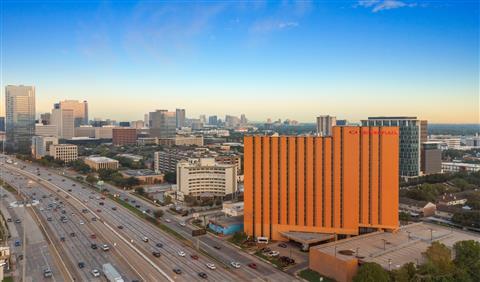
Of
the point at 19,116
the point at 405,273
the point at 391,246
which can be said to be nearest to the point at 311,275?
the point at 405,273

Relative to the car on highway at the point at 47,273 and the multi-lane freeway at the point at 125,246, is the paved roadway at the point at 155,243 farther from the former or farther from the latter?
the car on highway at the point at 47,273

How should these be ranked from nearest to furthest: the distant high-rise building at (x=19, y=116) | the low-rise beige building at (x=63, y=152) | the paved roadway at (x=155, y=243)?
Answer: the paved roadway at (x=155, y=243), the low-rise beige building at (x=63, y=152), the distant high-rise building at (x=19, y=116)

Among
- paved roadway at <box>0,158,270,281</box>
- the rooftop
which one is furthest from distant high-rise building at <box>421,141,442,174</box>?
paved roadway at <box>0,158,270,281</box>

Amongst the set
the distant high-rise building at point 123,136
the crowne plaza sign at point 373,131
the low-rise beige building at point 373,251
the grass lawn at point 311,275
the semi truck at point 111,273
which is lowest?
the grass lawn at point 311,275

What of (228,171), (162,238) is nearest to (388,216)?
(162,238)

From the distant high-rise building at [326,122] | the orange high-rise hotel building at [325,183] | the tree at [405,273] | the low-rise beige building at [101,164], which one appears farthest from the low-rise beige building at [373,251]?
the distant high-rise building at [326,122]

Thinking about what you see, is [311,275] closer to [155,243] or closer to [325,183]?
[325,183]

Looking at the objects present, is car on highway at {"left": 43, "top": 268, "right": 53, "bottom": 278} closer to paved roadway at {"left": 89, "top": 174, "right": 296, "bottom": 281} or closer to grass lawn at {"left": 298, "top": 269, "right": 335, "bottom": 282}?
paved roadway at {"left": 89, "top": 174, "right": 296, "bottom": 281}
